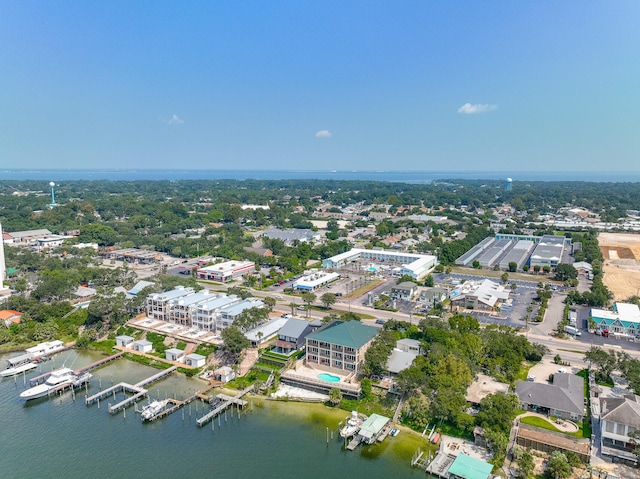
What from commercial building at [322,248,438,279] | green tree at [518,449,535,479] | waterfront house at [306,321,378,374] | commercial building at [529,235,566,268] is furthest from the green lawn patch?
commercial building at [529,235,566,268]

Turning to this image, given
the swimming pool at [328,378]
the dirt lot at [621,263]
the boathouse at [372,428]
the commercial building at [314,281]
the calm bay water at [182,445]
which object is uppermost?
the dirt lot at [621,263]

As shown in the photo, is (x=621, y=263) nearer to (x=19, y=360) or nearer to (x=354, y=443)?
(x=354, y=443)

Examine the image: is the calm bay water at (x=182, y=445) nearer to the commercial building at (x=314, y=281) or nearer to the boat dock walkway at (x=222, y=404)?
the boat dock walkway at (x=222, y=404)

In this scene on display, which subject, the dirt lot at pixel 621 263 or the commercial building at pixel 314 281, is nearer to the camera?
the commercial building at pixel 314 281

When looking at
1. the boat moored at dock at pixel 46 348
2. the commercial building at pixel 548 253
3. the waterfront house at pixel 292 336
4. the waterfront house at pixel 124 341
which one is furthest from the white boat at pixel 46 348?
the commercial building at pixel 548 253

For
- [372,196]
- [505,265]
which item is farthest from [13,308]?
[372,196]

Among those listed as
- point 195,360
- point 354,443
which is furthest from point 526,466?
point 195,360

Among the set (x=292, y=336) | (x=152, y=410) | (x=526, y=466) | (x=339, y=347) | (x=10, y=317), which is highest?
(x=339, y=347)
